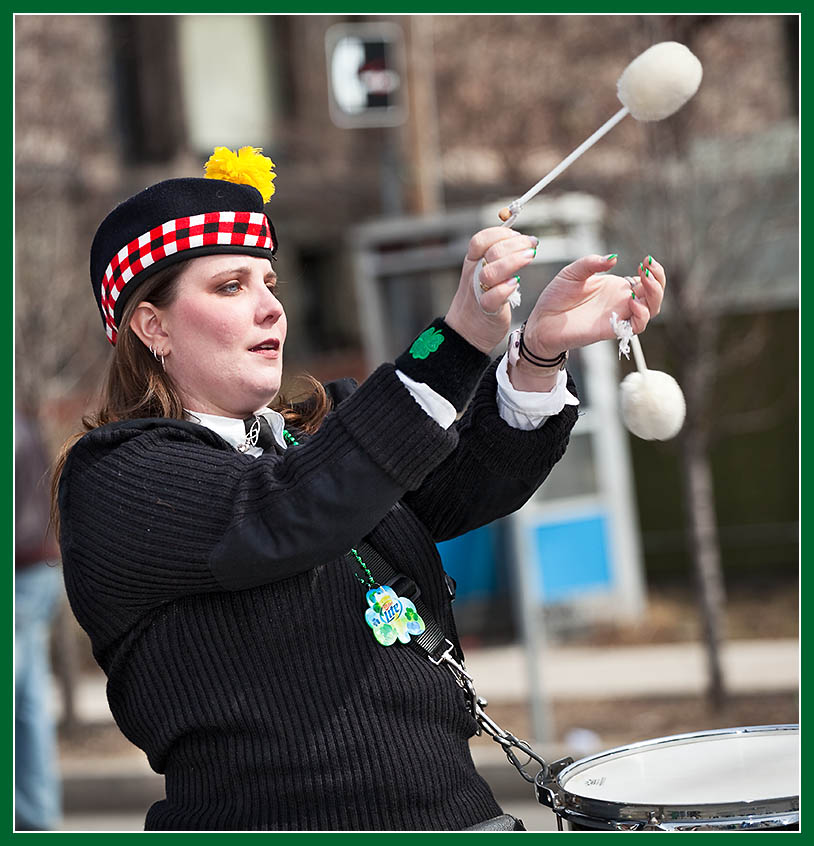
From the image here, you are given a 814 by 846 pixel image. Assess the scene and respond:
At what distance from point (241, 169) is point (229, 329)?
1.07 feet

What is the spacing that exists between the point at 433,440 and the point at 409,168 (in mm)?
7551

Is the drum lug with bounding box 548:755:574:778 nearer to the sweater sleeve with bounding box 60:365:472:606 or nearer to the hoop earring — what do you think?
the sweater sleeve with bounding box 60:365:472:606

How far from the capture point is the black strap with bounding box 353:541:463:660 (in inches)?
84.8

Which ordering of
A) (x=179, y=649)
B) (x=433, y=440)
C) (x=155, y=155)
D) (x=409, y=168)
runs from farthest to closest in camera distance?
1. (x=155, y=155)
2. (x=409, y=168)
3. (x=179, y=649)
4. (x=433, y=440)

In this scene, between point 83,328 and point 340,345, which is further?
point 340,345

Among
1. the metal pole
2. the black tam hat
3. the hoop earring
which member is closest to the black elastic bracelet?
the black tam hat

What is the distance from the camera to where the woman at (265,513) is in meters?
1.94

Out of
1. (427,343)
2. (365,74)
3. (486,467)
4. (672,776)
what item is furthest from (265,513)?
(365,74)

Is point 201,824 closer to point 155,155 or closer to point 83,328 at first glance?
point 83,328

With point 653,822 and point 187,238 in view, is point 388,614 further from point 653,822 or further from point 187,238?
point 187,238

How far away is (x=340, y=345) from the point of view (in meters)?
15.4

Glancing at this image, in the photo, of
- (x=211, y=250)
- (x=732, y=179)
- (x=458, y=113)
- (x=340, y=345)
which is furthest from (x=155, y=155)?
(x=211, y=250)

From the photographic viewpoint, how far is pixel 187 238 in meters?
2.19

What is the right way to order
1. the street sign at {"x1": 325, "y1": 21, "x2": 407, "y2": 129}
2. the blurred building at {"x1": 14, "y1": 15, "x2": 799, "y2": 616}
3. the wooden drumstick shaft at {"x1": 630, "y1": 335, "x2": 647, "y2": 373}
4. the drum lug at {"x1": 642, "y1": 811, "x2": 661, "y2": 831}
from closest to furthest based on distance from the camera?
the drum lug at {"x1": 642, "y1": 811, "x2": 661, "y2": 831}
the wooden drumstick shaft at {"x1": 630, "y1": 335, "x2": 647, "y2": 373}
the blurred building at {"x1": 14, "y1": 15, "x2": 799, "y2": 616}
the street sign at {"x1": 325, "y1": 21, "x2": 407, "y2": 129}
